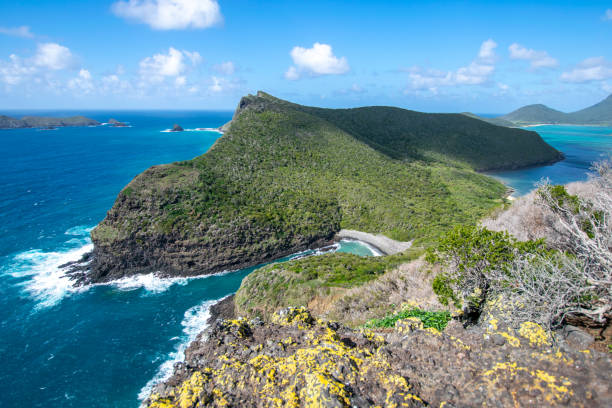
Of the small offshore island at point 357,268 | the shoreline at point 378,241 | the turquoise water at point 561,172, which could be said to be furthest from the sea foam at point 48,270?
the turquoise water at point 561,172

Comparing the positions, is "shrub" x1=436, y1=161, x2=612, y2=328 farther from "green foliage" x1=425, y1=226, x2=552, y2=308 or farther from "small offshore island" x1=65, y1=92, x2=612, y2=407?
"small offshore island" x1=65, y1=92, x2=612, y2=407

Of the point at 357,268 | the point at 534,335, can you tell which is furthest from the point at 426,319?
the point at 357,268

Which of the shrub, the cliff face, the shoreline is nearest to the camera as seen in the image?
the shrub

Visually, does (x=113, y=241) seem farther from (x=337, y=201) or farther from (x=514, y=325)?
(x=514, y=325)

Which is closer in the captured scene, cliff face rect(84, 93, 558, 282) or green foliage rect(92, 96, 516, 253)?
cliff face rect(84, 93, 558, 282)

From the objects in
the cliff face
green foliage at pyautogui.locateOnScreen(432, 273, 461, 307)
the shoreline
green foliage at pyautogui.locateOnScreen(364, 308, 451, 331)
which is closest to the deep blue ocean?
the shoreline

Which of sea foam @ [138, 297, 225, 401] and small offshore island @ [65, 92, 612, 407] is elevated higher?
small offshore island @ [65, 92, 612, 407]

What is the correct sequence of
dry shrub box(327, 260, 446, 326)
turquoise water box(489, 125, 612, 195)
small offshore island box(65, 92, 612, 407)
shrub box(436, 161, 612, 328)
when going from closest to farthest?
small offshore island box(65, 92, 612, 407) < shrub box(436, 161, 612, 328) < dry shrub box(327, 260, 446, 326) < turquoise water box(489, 125, 612, 195)
